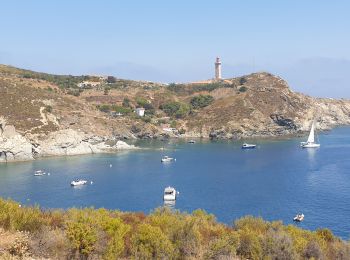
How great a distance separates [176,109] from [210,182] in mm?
69885

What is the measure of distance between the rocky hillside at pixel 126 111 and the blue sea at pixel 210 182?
6600 mm

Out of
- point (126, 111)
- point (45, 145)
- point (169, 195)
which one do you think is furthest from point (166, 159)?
point (126, 111)

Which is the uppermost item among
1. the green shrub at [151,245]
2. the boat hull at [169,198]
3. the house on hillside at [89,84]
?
the house on hillside at [89,84]

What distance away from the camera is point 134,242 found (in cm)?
1595

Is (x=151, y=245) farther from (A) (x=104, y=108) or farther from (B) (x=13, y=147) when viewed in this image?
(A) (x=104, y=108)

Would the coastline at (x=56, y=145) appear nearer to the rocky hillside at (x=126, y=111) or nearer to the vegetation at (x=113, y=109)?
the rocky hillside at (x=126, y=111)

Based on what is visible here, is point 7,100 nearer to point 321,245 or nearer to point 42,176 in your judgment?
point 42,176

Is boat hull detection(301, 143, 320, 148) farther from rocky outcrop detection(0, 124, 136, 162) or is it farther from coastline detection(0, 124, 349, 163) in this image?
rocky outcrop detection(0, 124, 136, 162)

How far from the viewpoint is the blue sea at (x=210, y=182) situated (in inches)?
1741

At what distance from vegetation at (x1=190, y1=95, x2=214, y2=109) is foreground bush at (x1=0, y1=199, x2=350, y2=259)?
111m

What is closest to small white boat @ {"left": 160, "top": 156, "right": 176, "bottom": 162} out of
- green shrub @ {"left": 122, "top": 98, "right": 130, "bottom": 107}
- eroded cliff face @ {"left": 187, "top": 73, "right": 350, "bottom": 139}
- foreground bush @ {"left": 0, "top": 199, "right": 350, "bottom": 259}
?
eroded cliff face @ {"left": 187, "top": 73, "right": 350, "bottom": 139}

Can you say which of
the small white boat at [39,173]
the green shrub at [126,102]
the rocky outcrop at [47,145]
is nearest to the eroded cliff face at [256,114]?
the green shrub at [126,102]

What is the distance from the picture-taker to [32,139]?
79000 mm

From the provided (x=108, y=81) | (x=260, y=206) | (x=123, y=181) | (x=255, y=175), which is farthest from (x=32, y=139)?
(x=108, y=81)
